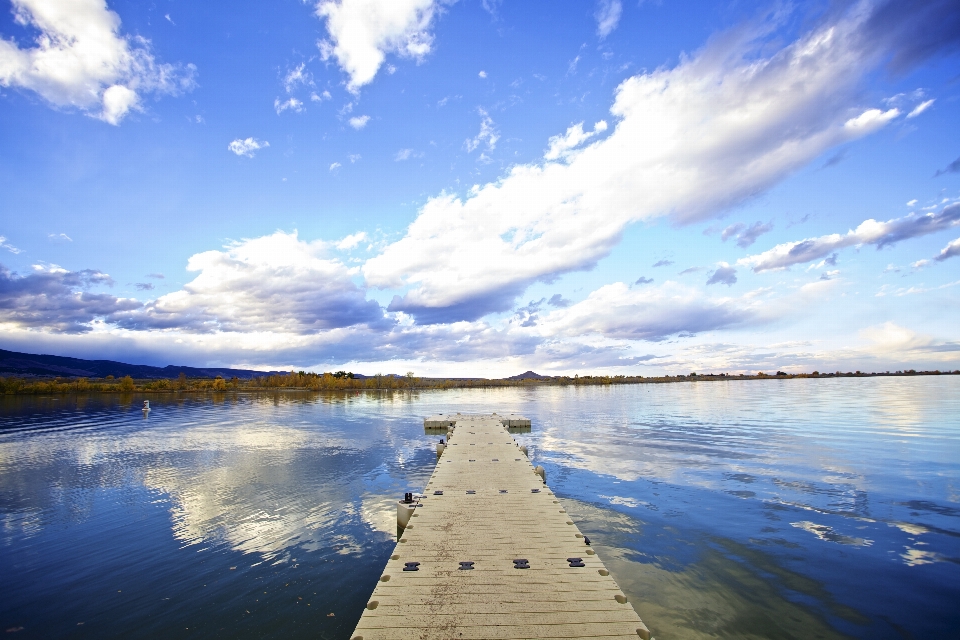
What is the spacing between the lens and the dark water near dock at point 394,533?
366 inches

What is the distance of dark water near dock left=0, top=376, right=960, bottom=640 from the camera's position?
30.5 ft

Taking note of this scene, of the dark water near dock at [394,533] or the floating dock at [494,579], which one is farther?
the dark water near dock at [394,533]

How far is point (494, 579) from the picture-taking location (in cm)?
818

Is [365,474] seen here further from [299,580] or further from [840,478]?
[840,478]

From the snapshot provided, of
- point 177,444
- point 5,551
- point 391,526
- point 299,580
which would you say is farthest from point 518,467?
point 177,444

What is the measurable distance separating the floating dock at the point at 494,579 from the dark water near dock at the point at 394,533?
184 cm

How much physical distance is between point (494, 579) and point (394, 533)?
6.86 m

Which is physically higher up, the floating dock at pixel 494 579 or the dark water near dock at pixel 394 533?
the floating dock at pixel 494 579

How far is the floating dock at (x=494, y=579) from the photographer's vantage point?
259 inches

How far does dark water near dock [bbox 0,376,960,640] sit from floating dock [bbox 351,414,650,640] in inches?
72.4

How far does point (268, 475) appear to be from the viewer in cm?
2223

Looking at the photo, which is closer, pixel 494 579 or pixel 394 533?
pixel 494 579

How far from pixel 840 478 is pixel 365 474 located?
22445 millimetres

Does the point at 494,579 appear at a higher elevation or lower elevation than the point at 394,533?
higher
